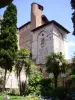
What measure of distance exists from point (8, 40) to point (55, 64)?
24.6 feet

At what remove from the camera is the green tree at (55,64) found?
28219 mm

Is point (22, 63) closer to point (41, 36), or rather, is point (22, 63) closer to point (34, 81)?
point (34, 81)

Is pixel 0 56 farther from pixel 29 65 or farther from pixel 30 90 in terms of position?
pixel 30 90

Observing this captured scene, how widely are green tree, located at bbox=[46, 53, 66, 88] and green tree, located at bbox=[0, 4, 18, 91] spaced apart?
5.93 m

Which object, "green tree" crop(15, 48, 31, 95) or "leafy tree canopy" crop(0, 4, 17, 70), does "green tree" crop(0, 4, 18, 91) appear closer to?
"leafy tree canopy" crop(0, 4, 17, 70)

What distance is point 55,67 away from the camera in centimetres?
2828

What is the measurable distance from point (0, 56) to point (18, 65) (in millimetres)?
3120

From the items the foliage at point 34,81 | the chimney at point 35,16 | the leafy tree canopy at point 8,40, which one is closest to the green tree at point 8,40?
the leafy tree canopy at point 8,40

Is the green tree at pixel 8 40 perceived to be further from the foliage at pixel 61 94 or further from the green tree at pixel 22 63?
the foliage at pixel 61 94

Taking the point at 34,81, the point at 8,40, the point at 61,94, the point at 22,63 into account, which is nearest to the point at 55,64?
the point at 34,81

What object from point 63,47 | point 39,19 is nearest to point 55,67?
point 63,47

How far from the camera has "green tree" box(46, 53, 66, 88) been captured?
1111 inches

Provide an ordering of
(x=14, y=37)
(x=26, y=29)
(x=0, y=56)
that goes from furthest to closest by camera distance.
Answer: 1. (x=26, y=29)
2. (x=14, y=37)
3. (x=0, y=56)

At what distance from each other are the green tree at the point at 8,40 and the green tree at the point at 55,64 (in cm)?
593
